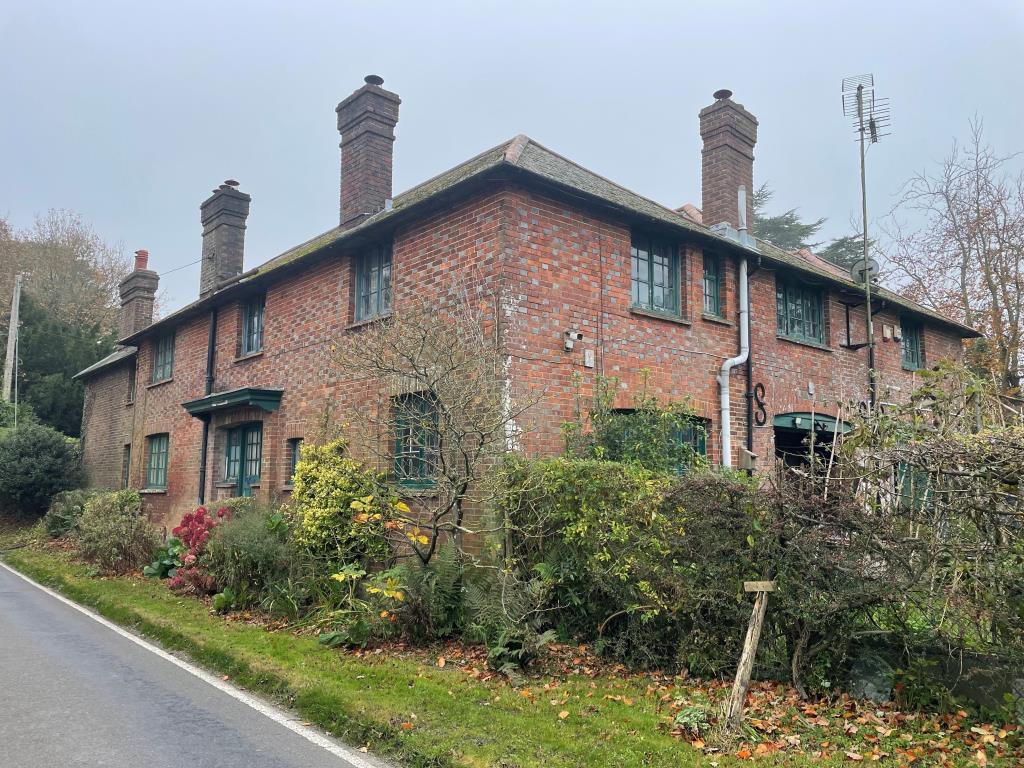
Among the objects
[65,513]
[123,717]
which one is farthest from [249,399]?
[65,513]

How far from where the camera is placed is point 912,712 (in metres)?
6.02

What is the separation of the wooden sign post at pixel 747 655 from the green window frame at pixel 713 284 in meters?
7.61

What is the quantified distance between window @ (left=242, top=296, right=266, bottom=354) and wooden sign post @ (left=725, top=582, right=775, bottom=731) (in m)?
12.4

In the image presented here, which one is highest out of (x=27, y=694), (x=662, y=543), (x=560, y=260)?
(x=560, y=260)

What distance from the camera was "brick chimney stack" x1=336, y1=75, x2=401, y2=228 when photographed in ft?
50.9

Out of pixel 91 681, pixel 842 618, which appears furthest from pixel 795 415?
pixel 91 681

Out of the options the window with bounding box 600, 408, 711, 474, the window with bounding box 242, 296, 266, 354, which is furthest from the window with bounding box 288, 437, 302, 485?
the window with bounding box 600, 408, 711, 474

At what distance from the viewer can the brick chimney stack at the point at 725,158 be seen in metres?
15.0

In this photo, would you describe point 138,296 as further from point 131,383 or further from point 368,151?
point 368,151

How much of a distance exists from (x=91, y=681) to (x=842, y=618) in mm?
6703

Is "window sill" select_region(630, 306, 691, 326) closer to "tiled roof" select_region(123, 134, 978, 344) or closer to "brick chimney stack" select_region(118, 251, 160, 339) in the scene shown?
"tiled roof" select_region(123, 134, 978, 344)

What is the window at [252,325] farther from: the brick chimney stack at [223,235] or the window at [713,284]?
the window at [713,284]

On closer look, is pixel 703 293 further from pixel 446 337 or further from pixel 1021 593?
pixel 1021 593

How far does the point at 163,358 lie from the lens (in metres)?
21.0
